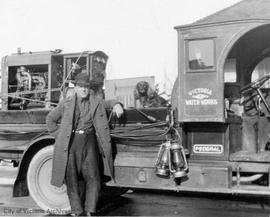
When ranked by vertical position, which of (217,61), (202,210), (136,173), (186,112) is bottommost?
(202,210)

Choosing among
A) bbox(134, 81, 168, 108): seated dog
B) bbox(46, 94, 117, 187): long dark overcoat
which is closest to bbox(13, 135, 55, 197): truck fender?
bbox(46, 94, 117, 187): long dark overcoat

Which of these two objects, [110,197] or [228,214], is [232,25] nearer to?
[228,214]

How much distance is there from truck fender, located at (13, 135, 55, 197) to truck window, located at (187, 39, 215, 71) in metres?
2.43

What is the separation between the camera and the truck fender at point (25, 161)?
6.01 m

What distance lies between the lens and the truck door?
5000 mm

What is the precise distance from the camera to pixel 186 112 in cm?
510

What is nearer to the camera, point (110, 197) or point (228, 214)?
point (228, 214)

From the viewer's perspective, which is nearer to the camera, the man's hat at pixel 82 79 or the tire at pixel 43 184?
the man's hat at pixel 82 79

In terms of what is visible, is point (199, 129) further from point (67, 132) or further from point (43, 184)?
point (43, 184)

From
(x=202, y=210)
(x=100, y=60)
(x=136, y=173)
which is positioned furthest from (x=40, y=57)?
(x=202, y=210)

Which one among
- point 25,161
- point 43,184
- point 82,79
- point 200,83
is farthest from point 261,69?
point 25,161

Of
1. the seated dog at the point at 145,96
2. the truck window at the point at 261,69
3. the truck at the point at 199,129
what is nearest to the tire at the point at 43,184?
the truck at the point at 199,129

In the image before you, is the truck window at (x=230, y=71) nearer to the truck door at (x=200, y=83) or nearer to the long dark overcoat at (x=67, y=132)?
the truck door at (x=200, y=83)

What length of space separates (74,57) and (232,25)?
3.96 meters
